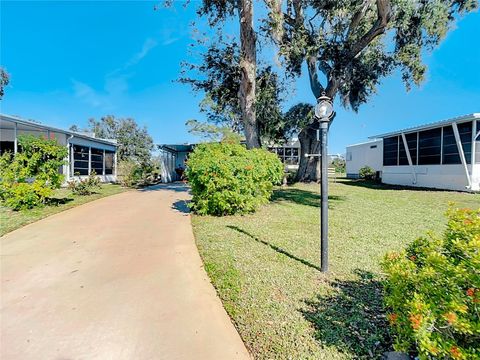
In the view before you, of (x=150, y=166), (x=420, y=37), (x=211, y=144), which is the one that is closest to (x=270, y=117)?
(x=211, y=144)

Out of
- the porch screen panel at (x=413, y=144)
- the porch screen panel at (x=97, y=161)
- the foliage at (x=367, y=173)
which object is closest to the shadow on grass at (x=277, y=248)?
the porch screen panel at (x=413, y=144)

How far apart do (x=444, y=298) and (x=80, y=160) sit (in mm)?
18434

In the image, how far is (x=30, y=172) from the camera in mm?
7730

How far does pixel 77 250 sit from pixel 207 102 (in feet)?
40.8

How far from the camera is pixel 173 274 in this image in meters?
3.49

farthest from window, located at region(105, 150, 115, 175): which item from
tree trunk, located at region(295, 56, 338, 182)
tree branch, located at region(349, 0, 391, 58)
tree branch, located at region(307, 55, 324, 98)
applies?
tree branch, located at region(349, 0, 391, 58)

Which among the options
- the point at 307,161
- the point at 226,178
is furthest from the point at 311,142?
the point at 226,178

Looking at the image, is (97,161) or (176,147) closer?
(97,161)

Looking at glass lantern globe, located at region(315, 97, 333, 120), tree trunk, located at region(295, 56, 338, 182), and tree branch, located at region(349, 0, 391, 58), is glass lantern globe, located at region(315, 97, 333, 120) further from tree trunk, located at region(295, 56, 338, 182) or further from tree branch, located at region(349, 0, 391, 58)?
tree trunk, located at region(295, 56, 338, 182)

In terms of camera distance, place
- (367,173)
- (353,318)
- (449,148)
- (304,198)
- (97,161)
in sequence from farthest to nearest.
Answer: (367,173) < (97,161) < (449,148) < (304,198) < (353,318)

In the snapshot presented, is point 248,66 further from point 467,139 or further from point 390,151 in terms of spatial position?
point 390,151

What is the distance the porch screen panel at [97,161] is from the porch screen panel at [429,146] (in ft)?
68.5

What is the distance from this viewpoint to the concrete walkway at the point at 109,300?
2129 mm

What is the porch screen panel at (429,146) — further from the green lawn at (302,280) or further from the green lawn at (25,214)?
the green lawn at (25,214)
